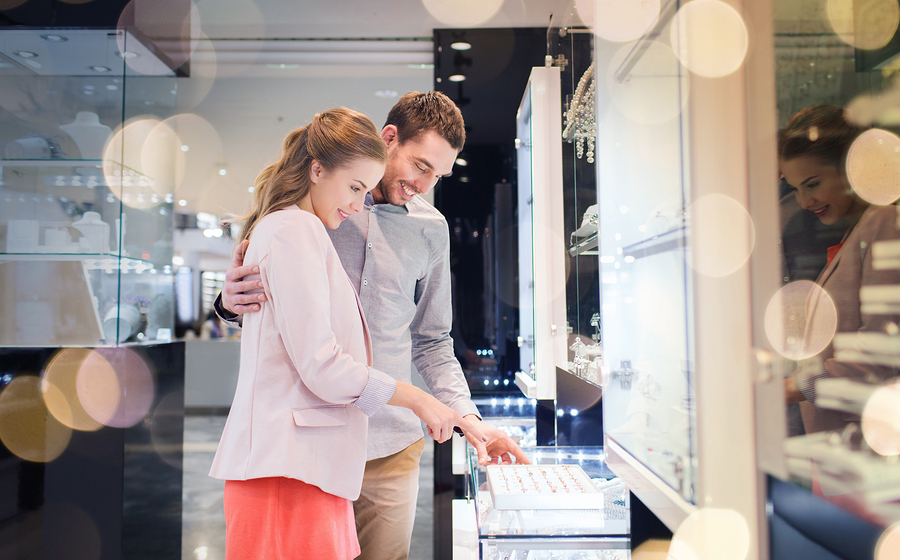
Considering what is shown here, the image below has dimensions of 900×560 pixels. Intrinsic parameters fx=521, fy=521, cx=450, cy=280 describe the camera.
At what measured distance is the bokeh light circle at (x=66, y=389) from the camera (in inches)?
91.9

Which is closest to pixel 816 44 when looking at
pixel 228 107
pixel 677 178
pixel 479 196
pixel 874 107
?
pixel 874 107

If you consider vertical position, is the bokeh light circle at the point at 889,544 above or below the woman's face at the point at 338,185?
below

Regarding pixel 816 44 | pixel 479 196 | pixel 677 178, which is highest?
pixel 479 196

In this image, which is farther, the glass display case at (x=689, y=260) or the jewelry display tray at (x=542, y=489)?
the jewelry display tray at (x=542, y=489)

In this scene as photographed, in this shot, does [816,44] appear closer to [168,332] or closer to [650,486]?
[650,486]

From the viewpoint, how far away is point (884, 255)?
542 mm

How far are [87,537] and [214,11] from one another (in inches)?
123

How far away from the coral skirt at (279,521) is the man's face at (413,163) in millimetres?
874

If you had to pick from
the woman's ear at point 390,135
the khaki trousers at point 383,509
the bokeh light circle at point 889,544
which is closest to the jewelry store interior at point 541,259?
the bokeh light circle at point 889,544

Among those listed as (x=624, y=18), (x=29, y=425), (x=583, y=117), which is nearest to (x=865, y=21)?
(x=624, y=18)

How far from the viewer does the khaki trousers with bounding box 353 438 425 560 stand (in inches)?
57.3

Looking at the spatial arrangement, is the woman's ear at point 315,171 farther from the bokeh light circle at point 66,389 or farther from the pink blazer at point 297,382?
the bokeh light circle at point 66,389

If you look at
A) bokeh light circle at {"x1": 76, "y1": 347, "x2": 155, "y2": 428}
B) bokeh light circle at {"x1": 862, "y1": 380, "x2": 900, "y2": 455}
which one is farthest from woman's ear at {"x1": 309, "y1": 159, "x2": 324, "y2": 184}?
bokeh light circle at {"x1": 76, "y1": 347, "x2": 155, "y2": 428}

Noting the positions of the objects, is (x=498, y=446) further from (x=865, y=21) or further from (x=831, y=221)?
(x=865, y=21)
